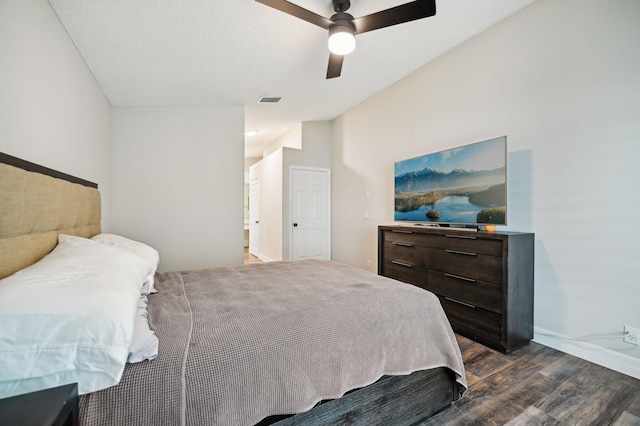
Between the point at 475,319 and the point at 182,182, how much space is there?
3640mm

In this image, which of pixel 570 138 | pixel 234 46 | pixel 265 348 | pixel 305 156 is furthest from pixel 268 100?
pixel 265 348

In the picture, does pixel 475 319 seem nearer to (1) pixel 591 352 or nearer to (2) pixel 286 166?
(1) pixel 591 352

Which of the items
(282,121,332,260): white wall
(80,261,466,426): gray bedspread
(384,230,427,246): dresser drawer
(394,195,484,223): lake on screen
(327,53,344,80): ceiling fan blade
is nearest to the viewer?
(80,261,466,426): gray bedspread

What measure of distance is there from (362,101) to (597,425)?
4.38m

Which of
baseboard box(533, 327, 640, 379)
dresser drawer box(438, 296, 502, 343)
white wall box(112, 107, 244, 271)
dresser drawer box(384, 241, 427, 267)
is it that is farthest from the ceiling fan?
baseboard box(533, 327, 640, 379)

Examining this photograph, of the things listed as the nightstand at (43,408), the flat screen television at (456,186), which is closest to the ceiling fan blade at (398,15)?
the flat screen television at (456,186)

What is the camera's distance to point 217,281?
196 cm

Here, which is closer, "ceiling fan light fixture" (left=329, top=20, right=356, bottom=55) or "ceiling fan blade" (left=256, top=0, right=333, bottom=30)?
"ceiling fan blade" (left=256, top=0, right=333, bottom=30)

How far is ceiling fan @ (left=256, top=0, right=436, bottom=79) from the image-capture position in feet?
6.09

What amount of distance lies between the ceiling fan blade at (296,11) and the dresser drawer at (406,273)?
244 cm

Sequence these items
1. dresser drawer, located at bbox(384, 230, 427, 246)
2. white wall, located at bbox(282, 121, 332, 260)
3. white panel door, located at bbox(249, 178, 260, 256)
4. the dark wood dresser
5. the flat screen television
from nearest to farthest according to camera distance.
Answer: the dark wood dresser → the flat screen television → dresser drawer, located at bbox(384, 230, 427, 246) → white wall, located at bbox(282, 121, 332, 260) → white panel door, located at bbox(249, 178, 260, 256)

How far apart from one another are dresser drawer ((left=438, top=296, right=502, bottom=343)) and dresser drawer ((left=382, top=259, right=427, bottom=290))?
11.1 inches

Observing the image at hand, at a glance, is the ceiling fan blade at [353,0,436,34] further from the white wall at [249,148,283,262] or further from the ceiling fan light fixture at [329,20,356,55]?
the white wall at [249,148,283,262]

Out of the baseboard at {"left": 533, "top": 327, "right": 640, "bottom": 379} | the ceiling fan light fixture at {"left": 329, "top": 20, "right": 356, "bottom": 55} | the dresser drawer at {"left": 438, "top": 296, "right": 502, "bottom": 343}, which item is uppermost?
the ceiling fan light fixture at {"left": 329, "top": 20, "right": 356, "bottom": 55}
